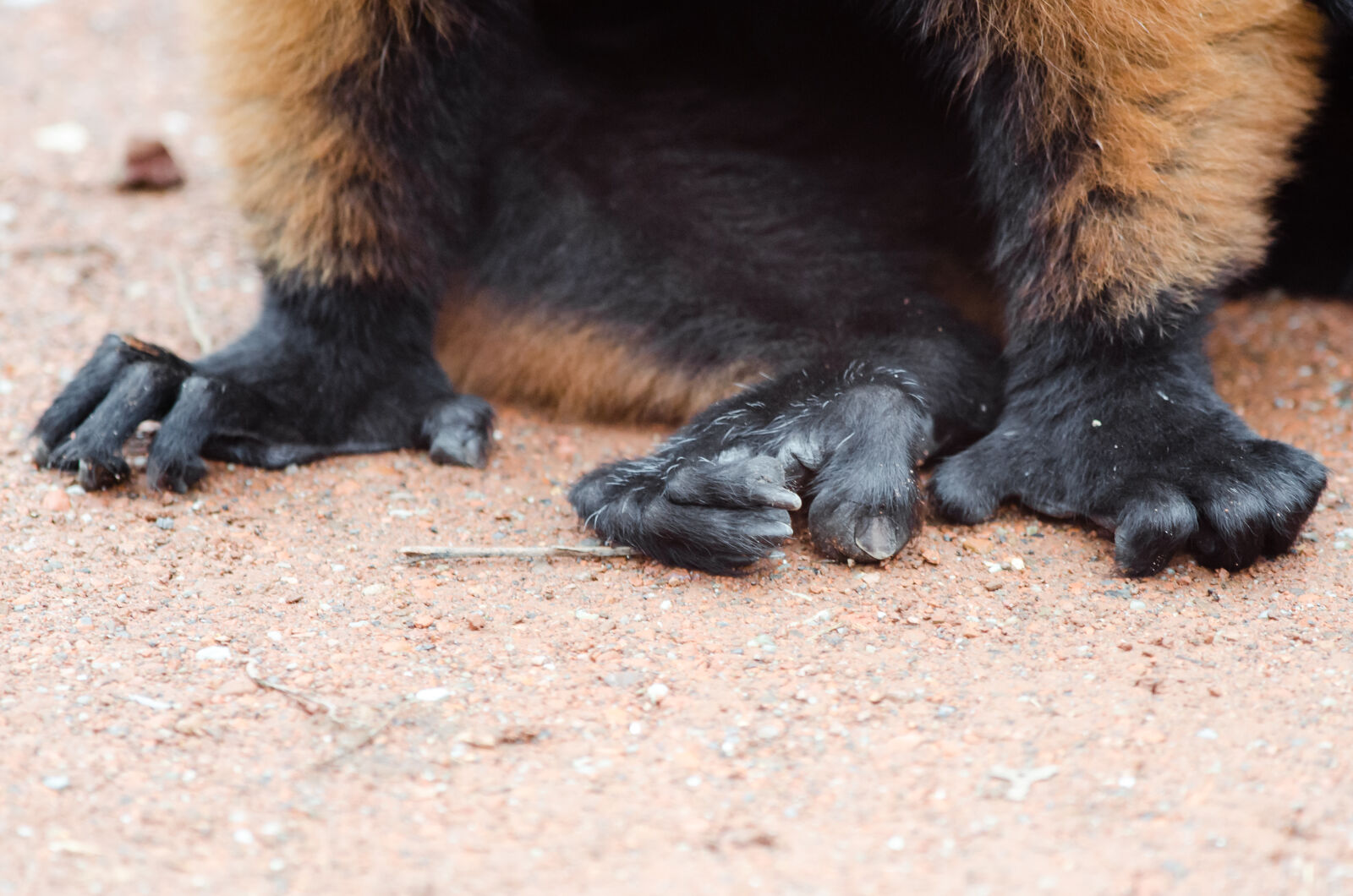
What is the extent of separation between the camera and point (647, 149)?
251 cm

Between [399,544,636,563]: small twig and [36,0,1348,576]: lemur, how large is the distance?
0.04m

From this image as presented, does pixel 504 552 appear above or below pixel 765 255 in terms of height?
below

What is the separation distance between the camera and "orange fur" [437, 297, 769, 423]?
2438mm

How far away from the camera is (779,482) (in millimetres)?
1936

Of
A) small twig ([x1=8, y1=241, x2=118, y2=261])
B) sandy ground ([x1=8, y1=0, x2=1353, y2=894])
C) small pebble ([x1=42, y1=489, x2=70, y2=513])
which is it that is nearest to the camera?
sandy ground ([x1=8, y1=0, x2=1353, y2=894])

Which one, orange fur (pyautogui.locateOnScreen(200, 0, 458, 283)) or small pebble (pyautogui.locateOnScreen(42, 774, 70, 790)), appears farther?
orange fur (pyautogui.locateOnScreen(200, 0, 458, 283))

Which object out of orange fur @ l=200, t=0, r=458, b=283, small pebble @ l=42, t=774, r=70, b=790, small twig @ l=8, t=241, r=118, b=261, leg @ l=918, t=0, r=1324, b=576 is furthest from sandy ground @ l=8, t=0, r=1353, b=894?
small twig @ l=8, t=241, r=118, b=261

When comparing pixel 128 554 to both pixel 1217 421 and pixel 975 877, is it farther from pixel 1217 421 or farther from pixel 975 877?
pixel 1217 421

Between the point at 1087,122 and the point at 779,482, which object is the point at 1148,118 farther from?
the point at 779,482

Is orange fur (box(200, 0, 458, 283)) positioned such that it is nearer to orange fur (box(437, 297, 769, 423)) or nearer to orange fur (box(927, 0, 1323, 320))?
orange fur (box(437, 297, 769, 423))

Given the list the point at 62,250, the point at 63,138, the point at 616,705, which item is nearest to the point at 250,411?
the point at 616,705

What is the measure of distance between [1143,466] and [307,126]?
1608mm

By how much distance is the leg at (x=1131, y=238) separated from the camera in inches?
75.0

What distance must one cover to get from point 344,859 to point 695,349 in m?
1.29
